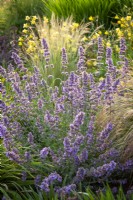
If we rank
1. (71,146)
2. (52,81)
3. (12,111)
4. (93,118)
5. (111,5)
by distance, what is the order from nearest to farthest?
(71,146) → (93,118) → (12,111) → (52,81) → (111,5)

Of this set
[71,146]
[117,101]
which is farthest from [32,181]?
[117,101]

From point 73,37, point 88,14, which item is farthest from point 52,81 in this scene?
point 88,14

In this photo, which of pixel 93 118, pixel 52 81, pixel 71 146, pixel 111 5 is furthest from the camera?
pixel 111 5

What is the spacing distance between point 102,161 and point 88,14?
6.14m

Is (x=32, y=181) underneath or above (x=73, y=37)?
underneath

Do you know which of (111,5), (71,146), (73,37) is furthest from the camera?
(111,5)

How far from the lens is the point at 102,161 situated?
12.7ft

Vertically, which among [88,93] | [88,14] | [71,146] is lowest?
[71,146]

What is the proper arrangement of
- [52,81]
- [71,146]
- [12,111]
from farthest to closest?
[52,81]
[12,111]
[71,146]

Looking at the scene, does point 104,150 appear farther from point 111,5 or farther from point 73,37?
point 111,5

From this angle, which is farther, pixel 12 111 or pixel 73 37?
pixel 73 37

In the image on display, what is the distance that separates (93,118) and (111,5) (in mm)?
5839

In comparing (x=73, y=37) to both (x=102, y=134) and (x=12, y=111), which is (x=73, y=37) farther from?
(x=102, y=134)

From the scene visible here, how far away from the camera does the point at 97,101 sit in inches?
169
